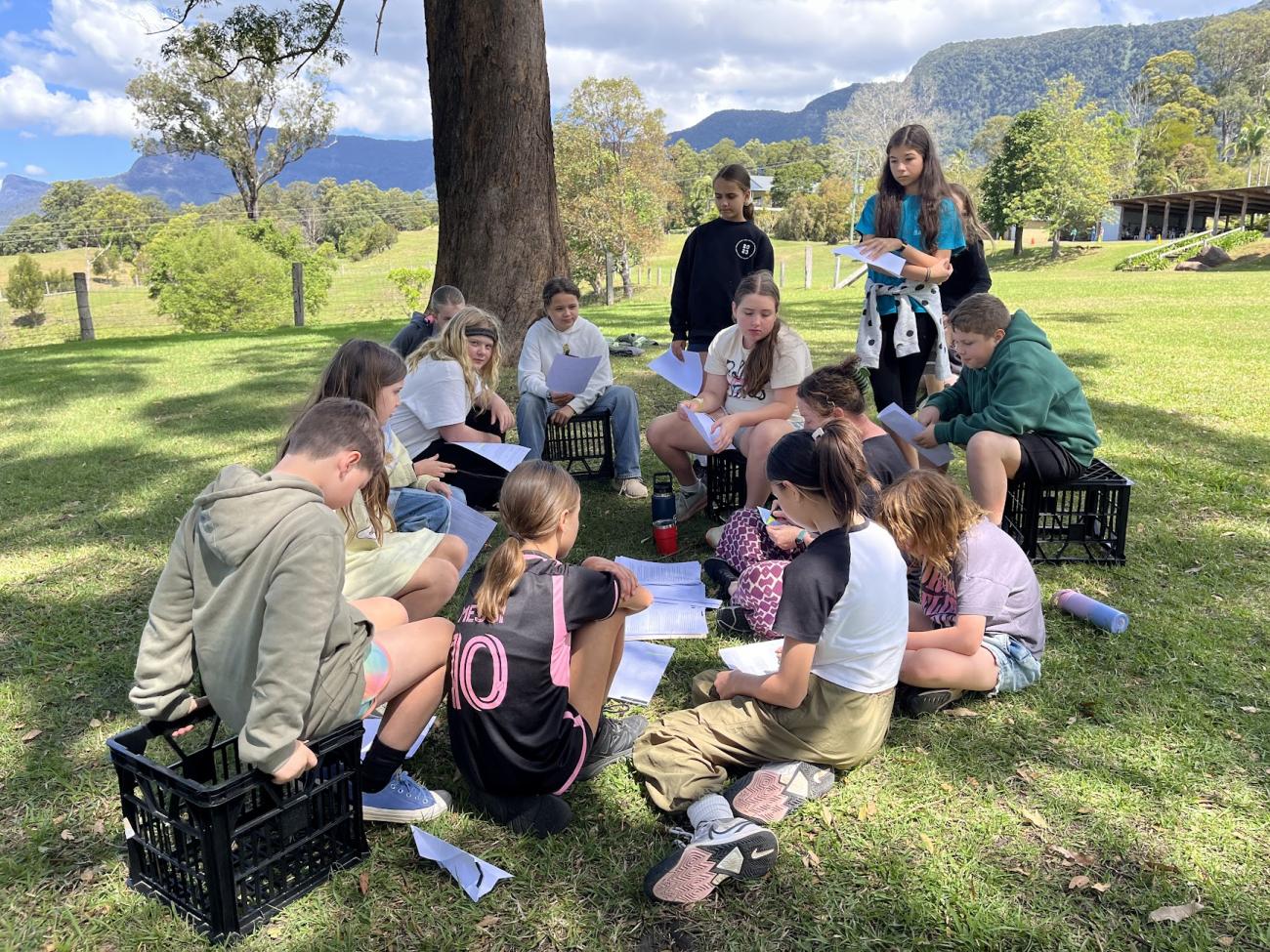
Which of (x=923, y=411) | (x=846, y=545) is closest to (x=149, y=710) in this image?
(x=846, y=545)

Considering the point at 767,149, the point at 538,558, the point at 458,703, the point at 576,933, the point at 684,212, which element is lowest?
the point at 576,933

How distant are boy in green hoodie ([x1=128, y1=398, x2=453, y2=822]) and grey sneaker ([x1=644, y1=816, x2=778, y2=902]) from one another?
823mm

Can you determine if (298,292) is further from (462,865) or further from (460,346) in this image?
(462,865)

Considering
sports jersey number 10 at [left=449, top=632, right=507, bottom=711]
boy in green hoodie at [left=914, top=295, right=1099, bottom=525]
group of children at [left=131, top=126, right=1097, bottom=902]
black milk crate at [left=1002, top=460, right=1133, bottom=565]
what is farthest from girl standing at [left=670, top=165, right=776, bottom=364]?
sports jersey number 10 at [left=449, top=632, right=507, bottom=711]

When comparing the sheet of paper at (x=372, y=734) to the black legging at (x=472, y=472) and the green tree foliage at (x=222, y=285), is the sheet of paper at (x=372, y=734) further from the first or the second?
the green tree foliage at (x=222, y=285)

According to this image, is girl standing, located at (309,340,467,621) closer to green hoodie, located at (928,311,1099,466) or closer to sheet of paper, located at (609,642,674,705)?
sheet of paper, located at (609,642,674,705)

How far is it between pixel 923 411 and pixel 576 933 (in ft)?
9.60

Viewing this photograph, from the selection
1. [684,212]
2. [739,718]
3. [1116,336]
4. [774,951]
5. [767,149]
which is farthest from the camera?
[767,149]

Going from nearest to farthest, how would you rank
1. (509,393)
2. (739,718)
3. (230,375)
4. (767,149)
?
(739,718)
(509,393)
(230,375)
(767,149)

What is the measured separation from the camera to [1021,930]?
Answer: 1.96 m

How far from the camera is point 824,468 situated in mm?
2279

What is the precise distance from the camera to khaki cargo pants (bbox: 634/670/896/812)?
2.39 metres

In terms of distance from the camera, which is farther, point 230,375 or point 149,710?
point 230,375

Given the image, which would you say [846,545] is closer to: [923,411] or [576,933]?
[576,933]
